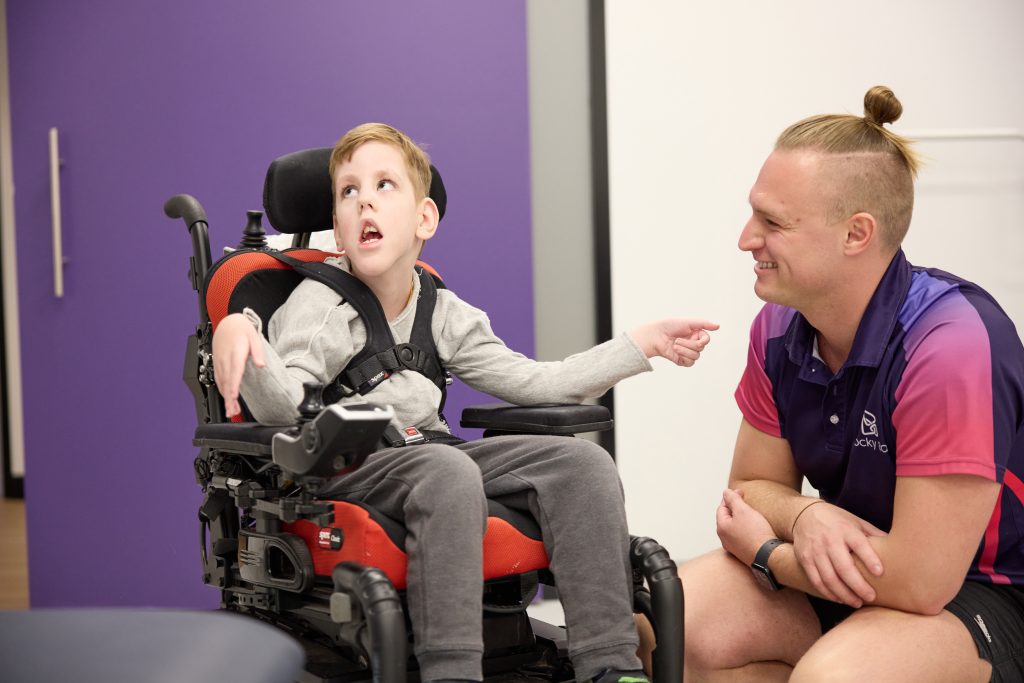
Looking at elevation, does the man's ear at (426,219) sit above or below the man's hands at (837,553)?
above

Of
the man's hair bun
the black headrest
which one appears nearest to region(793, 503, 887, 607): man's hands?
the man's hair bun

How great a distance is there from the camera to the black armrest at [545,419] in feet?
6.56

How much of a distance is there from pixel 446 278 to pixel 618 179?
66 centimetres

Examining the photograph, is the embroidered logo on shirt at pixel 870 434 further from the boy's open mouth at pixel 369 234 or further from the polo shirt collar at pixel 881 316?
the boy's open mouth at pixel 369 234

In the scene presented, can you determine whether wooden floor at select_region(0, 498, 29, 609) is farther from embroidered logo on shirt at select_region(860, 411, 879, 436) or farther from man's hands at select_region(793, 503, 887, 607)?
embroidered logo on shirt at select_region(860, 411, 879, 436)

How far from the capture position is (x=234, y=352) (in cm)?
172

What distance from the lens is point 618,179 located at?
11.4 feet

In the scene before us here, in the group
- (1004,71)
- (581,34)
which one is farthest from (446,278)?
(1004,71)

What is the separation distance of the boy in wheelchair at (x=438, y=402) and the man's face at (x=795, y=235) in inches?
10.4

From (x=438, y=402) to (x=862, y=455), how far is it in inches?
32.1

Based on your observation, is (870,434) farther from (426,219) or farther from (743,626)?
(426,219)

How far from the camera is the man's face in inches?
71.9

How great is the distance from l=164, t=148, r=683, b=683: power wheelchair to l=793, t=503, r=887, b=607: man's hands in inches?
9.2

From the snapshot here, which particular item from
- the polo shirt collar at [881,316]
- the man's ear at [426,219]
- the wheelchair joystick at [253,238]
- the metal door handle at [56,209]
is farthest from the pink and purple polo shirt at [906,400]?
the metal door handle at [56,209]
